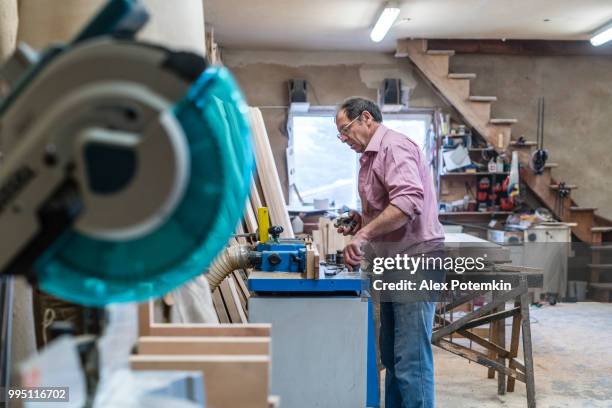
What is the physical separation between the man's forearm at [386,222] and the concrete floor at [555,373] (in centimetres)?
129

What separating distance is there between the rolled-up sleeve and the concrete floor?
1.36m

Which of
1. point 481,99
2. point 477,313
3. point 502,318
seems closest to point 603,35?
point 481,99

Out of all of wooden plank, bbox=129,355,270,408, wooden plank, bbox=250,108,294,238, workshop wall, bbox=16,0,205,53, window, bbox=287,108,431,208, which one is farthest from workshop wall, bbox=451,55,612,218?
wooden plank, bbox=129,355,270,408

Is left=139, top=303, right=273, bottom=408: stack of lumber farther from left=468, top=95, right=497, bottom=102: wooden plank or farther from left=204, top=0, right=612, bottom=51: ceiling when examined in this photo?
left=468, top=95, right=497, bottom=102: wooden plank

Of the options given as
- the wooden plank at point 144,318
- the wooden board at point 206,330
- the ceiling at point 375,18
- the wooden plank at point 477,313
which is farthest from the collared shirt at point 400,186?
the ceiling at point 375,18

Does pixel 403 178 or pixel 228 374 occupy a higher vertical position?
pixel 403 178

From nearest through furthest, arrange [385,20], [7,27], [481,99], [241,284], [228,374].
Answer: [228,374], [7,27], [241,284], [385,20], [481,99]

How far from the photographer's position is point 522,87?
6340 millimetres

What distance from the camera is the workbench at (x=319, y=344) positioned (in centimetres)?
246

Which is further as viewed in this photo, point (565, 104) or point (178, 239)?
point (565, 104)

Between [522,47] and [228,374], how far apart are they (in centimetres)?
629

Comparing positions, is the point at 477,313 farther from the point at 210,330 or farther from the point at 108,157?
the point at 108,157

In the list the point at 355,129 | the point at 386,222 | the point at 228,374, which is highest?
the point at 355,129

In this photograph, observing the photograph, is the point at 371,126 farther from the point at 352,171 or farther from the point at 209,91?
the point at 352,171
